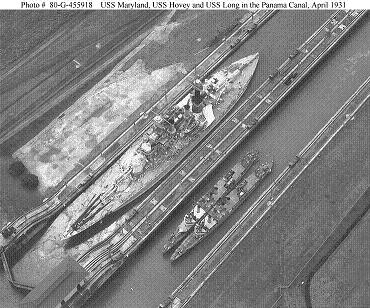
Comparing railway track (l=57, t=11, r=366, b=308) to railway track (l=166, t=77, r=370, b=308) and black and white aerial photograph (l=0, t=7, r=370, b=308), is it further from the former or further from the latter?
railway track (l=166, t=77, r=370, b=308)

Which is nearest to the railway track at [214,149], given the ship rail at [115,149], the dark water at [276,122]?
the dark water at [276,122]

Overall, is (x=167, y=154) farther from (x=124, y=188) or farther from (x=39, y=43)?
(x=39, y=43)

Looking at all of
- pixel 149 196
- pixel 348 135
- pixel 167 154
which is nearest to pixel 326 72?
pixel 348 135

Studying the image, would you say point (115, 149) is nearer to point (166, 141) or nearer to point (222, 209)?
point (166, 141)

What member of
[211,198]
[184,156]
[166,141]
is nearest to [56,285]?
[211,198]

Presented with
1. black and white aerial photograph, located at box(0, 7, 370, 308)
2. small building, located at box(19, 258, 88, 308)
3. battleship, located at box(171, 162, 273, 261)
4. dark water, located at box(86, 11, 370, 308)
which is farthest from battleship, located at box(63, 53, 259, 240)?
battleship, located at box(171, 162, 273, 261)

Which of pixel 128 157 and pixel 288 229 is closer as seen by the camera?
pixel 288 229

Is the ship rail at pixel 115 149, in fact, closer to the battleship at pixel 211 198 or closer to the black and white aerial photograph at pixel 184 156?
the black and white aerial photograph at pixel 184 156
